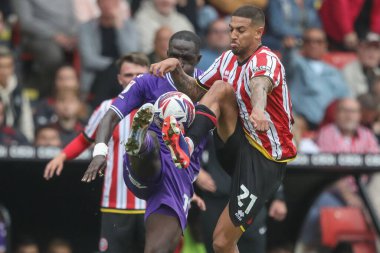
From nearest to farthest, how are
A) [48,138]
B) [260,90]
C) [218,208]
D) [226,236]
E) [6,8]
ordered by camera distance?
1. [260,90]
2. [226,236]
3. [218,208]
4. [48,138]
5. [6,8]

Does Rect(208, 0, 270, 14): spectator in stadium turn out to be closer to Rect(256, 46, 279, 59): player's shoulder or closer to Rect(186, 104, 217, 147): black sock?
Rect(256, 46, 279, 59): player's shoulder

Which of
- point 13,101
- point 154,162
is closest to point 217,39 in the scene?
point 13,101

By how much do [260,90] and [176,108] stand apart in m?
0.60

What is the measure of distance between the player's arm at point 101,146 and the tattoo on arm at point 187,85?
0.52m

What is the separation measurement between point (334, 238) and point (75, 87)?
3.23 metres

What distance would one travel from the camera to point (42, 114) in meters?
12.4

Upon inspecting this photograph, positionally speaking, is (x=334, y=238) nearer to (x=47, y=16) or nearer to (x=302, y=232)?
(x=302, y=232)

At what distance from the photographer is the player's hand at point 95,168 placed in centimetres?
800

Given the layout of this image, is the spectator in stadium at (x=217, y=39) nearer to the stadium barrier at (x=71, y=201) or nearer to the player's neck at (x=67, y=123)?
the stadium barrier at (x=71, y=201)

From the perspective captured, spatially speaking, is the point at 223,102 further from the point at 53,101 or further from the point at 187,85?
the point at 53,101

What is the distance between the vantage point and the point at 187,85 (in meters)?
8.67

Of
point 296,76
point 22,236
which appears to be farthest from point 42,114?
point 296,76

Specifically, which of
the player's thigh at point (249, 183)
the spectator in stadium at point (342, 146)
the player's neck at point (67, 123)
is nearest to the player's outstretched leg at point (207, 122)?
the player's thigh at point (249, 183)

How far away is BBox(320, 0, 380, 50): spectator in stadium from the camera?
15.1 m
